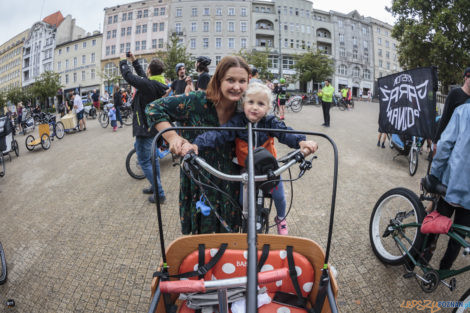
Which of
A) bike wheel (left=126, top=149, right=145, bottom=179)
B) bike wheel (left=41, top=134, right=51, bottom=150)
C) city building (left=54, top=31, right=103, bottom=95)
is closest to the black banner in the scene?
bike wheel (left=126, top=149, right=145, bottom=179)

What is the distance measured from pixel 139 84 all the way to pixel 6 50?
93.0m

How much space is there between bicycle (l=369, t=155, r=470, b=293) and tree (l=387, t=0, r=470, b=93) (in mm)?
16574

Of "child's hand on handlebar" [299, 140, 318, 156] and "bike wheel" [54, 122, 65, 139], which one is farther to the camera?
"bike wheel" [54, 122, 65, 139]

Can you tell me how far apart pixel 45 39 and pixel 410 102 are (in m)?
70.4

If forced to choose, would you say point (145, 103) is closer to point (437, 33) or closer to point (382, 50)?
point (437, 33)

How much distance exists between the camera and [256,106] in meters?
1.62

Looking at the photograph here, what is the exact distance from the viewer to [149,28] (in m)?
43.9

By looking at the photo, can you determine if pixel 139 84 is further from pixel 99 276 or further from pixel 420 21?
pixel 420 21

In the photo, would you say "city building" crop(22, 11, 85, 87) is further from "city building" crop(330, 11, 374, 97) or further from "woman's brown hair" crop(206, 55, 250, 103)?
"woman's brown hair" crop(206, 55, 250, 103)

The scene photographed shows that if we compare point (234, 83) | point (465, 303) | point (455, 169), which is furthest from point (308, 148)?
point (465, 303)

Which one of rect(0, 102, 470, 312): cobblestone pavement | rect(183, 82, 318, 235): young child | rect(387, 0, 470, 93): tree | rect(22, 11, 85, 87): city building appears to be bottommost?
rect(0, 102, 470, 312): cobblestone pavement

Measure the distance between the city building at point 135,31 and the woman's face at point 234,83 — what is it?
4647cm

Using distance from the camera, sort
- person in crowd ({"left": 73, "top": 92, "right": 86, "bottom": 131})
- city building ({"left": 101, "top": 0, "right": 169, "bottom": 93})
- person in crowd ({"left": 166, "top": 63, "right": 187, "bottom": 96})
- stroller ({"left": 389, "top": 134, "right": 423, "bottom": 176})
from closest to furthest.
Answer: stroller ({"left": 389, "top": 134, "right": 423, "bottom": 176}) < person in crowd ({"left": 166, "top": 63, "right": 187, "bottom": 96}) < person in crowd ({"left": 73, "top": 92, "right": 86, "bottom": 131}) < city building ({"left": 101, "top": 0, "right": 169, "bottom": 93})

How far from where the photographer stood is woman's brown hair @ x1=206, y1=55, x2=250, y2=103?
5.57 feet
